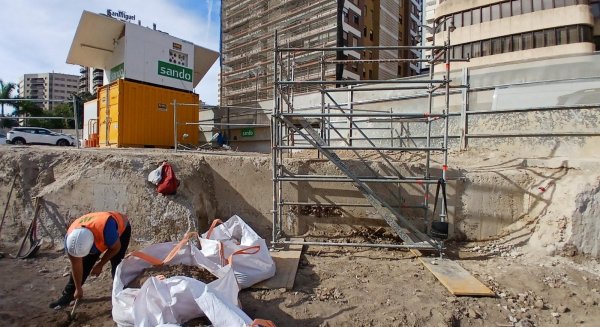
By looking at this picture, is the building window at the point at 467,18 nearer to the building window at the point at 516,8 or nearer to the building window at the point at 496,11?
the building window at the point at 496,11

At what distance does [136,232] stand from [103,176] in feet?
3.42

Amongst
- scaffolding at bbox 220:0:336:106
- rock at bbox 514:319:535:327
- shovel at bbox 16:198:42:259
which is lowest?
rock at bbox 514:319:535:327

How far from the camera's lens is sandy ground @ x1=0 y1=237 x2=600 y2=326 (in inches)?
145

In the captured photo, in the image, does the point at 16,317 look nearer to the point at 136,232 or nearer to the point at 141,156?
the point at 136,232

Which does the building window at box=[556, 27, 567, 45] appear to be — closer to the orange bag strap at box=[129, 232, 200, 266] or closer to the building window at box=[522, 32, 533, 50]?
the building window at box=[522, 32, 533, 50]

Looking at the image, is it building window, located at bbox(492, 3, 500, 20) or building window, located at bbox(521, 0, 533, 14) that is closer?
building window, located at bbox(521, 0, 533, 14)

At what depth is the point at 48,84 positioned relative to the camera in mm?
86000

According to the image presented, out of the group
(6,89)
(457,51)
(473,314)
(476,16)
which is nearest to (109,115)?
(473,314)

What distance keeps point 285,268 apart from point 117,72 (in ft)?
31.0

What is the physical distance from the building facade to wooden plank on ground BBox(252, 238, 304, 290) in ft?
79.4

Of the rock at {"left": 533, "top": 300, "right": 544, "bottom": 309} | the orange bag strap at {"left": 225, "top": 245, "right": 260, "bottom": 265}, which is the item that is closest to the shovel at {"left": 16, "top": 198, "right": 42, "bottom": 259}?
the orange bag strap at {"left": 225, "top": 245, "right": 260, "bottom": 265}

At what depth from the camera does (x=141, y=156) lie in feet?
20.4

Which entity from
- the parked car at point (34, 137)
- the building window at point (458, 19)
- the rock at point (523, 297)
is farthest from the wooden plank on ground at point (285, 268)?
the building window at point (458, 19)

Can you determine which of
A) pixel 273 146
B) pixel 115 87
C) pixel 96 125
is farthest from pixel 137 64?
pixel 273 146
